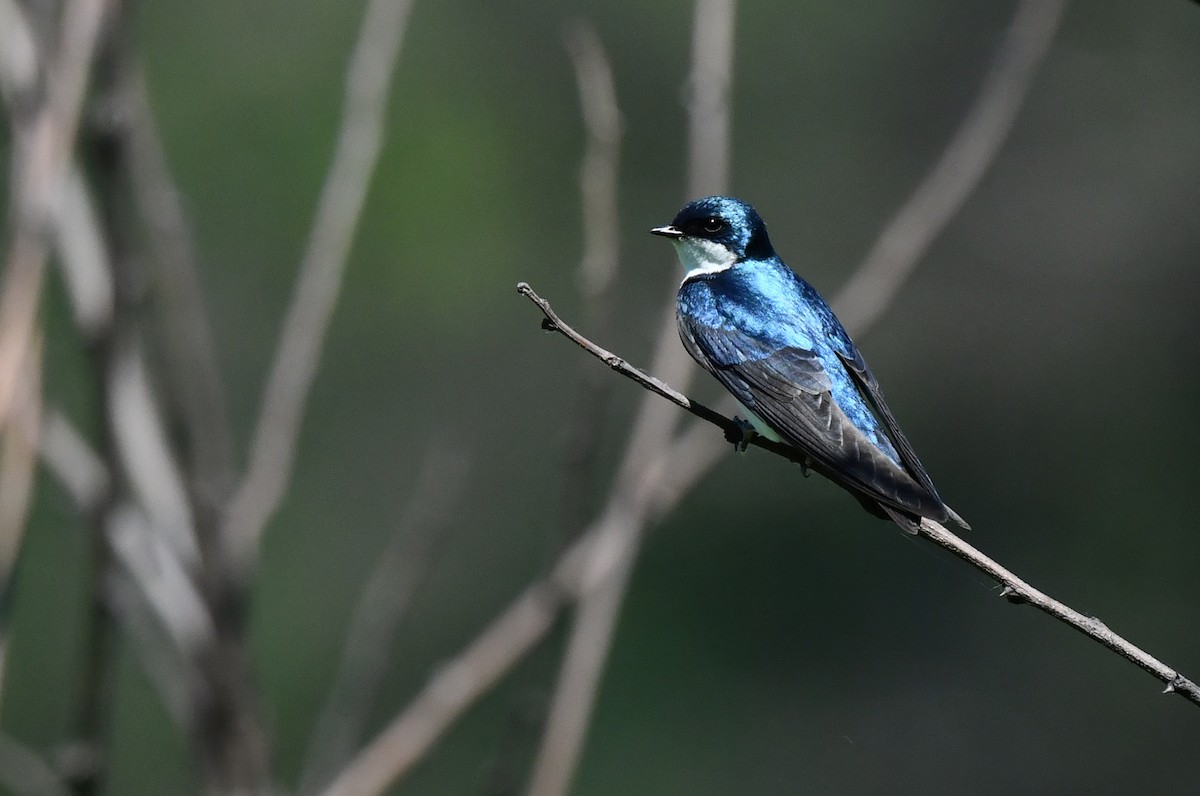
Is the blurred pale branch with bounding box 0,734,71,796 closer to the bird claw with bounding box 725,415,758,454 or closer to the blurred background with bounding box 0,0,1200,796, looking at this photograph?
the bird claw with bounding box 725,415,758,454

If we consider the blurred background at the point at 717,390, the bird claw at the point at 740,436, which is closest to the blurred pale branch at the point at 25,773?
the bird claw at the point at 740,436

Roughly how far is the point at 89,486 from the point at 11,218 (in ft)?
1.55

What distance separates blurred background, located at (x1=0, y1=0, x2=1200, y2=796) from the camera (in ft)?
27.9

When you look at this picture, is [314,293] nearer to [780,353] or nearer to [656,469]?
[656,469]

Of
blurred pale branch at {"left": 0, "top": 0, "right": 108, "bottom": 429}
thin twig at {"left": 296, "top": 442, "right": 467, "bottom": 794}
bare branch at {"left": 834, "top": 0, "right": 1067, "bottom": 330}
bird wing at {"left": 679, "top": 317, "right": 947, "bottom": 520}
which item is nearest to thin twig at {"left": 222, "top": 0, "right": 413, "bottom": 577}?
thin twig at {"left": 296, "top": 442, "right": 467, "bottom": 794}

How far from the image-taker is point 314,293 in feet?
8.46

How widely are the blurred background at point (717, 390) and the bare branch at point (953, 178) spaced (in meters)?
4.72

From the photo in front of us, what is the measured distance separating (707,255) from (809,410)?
2.23ft

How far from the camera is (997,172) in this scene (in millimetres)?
10242

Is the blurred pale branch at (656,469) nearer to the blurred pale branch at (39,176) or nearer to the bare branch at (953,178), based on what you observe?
the bare branch at (953,178)

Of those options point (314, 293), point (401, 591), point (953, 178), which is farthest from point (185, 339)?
point (953, 178)

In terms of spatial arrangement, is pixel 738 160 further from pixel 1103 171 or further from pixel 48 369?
pixel 48 369

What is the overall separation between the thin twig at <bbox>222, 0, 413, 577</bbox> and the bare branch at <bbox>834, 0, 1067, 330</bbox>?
0.84 m

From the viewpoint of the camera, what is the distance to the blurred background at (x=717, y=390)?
8.50 metres
